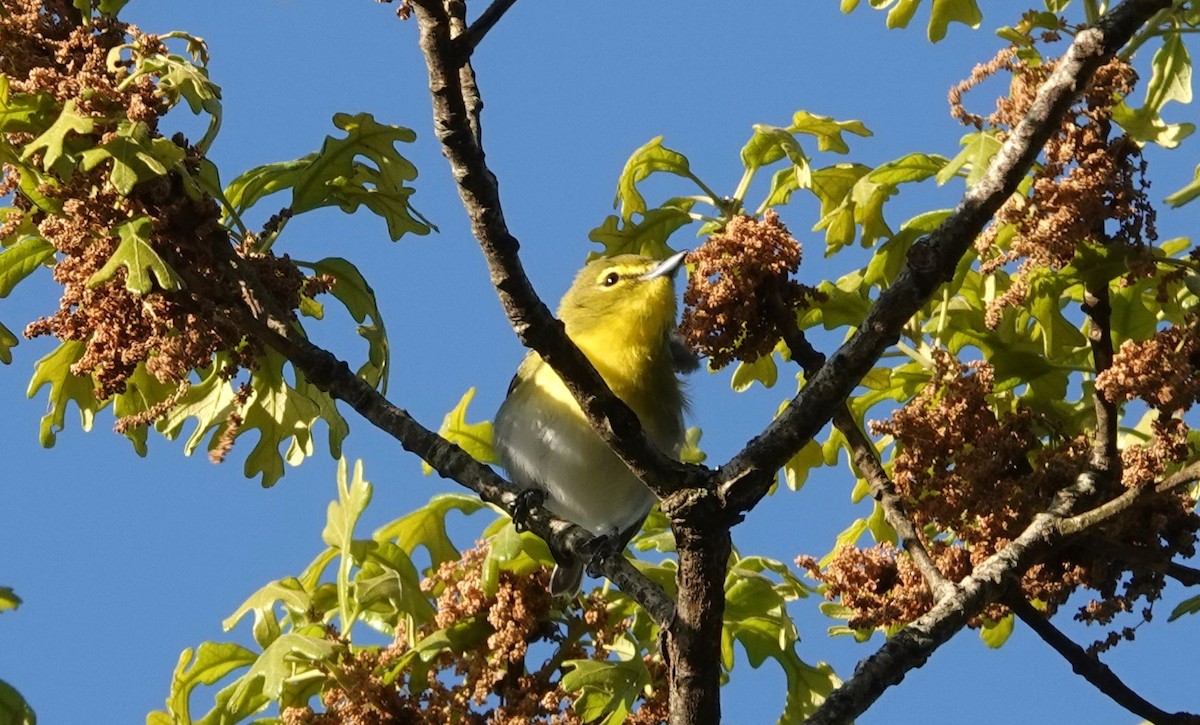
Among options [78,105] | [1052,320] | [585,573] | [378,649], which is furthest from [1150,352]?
[78,105]

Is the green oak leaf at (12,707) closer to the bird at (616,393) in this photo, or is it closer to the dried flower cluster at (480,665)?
the dried flower cluster at (480,665)

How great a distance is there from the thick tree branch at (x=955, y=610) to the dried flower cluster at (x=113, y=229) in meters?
1.57

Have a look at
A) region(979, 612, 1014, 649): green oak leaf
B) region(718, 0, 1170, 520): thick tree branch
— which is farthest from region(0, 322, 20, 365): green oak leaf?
region(979, 612, 1014, 649): green oak leaf

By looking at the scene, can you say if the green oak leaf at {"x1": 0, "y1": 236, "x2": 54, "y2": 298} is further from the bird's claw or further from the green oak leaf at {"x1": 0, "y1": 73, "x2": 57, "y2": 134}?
the bird's claw

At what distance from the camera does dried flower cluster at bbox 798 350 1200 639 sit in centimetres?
334

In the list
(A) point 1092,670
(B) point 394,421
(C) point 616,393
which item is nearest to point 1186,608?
(A) point 1092,670

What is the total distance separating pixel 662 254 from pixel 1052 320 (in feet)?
3.63

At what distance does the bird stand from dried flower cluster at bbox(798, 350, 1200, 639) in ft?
5.89

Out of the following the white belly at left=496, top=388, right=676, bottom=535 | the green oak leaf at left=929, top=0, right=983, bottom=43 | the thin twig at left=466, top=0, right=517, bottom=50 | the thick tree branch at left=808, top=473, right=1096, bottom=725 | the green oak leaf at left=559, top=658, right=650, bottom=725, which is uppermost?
the green oak leaf at left=929, top=0, right=983, bottom=43

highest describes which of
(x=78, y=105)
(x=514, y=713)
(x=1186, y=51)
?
(x=1186, y=51)

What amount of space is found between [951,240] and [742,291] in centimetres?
62

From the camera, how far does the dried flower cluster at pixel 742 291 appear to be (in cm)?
347

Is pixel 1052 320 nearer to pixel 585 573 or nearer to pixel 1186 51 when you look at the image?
pixel 1186 51

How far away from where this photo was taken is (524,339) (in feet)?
10.0
